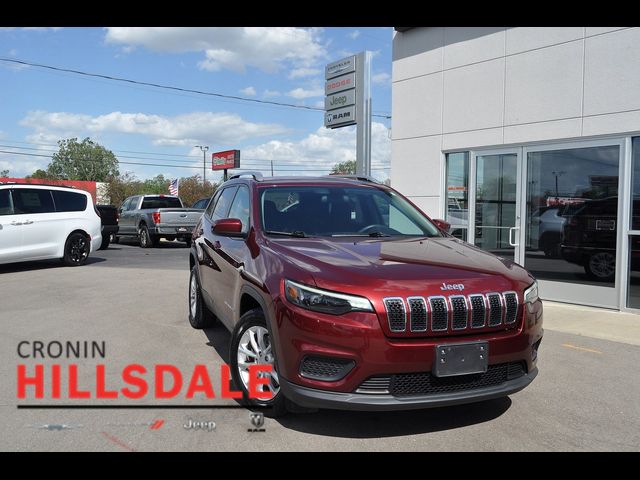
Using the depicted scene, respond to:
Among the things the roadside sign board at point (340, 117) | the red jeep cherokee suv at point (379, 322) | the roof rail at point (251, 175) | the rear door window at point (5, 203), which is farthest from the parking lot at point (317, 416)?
the roadside sign board at point (340, 117)

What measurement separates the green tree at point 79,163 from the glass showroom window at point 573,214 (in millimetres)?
87523

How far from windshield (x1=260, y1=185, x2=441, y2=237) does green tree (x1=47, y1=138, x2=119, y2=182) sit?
89.7 metres

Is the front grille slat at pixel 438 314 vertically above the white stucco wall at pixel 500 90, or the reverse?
the white stucco wall at pixel 500 90

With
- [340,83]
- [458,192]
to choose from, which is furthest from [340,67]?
[458,192]

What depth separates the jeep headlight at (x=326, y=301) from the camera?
10.5 feet

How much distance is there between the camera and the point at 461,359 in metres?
3.24

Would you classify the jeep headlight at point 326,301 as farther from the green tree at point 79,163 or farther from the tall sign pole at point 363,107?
the green tree at point 79,163

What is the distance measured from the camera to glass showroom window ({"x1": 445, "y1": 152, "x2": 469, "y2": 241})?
9.67 m

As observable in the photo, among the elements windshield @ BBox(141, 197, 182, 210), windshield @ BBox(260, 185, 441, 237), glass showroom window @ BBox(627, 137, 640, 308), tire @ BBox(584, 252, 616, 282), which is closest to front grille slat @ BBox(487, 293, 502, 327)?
windshield @ BBox(260, 185, 441, 237)

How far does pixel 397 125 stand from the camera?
10.7 metres

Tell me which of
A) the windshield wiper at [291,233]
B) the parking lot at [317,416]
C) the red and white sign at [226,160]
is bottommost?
the parking lot at [317,416]

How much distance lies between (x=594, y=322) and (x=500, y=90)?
13.1 feet

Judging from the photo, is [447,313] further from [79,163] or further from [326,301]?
[79,163]

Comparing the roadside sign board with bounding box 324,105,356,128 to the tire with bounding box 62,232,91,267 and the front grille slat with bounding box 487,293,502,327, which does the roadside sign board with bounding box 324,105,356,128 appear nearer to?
the tire with bounding box 62,232,91,267
